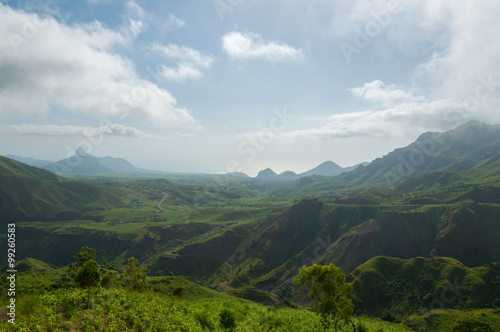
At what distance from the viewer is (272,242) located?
137 meters

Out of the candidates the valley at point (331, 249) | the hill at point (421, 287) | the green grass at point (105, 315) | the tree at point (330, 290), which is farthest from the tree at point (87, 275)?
the hill at point (421, 287)

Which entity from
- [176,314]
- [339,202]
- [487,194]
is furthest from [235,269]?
[487,194]

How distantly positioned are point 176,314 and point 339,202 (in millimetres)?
173239

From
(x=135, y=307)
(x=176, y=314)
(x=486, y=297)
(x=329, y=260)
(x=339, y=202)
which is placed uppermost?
(x=135, y=307)

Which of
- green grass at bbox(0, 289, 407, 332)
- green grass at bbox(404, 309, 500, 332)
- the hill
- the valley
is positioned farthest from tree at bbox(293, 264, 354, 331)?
the hill

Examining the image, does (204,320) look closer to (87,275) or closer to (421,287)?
(87,275)

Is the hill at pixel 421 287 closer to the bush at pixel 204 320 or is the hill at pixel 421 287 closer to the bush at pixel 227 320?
the bush at pixel 227 320

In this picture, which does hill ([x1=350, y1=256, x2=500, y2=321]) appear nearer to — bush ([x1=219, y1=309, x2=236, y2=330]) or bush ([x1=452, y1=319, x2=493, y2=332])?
bush ([x1=452, y1=319, x2=493, y2=332])

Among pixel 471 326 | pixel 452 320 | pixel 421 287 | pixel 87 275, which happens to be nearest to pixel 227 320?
pixel 87 275

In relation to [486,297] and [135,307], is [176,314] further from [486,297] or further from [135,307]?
[486,297]

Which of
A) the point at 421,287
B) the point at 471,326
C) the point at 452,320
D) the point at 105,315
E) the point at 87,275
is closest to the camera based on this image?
the point at 105,315

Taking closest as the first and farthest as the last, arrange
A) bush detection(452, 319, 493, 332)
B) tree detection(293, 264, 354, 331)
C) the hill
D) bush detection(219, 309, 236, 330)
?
tree detection(293, 264, 354, 331) < bush detection(219, 309, 236, 330) < bush detection(452, 319, 493, 332) < the hill

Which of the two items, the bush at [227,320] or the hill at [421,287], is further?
the hill at [421,287]

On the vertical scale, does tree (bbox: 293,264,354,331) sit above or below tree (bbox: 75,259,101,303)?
below
